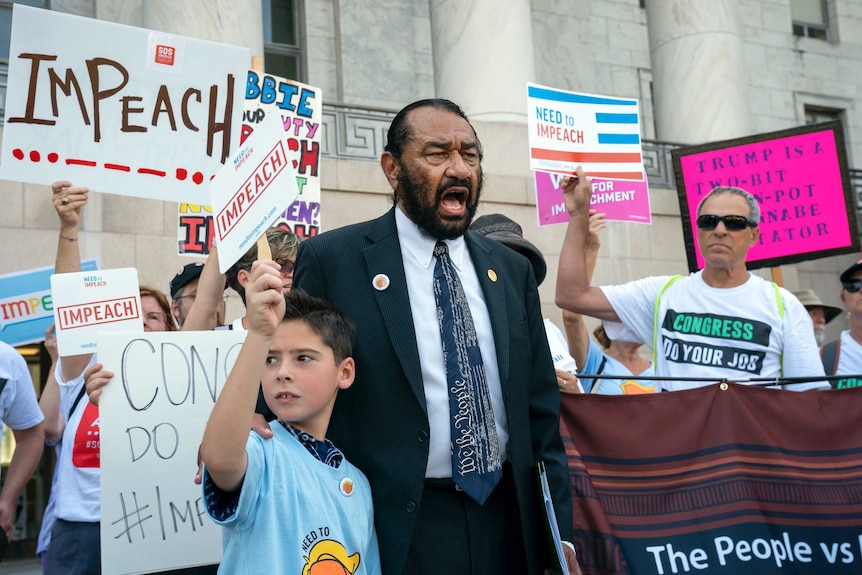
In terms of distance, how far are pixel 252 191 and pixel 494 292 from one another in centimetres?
78

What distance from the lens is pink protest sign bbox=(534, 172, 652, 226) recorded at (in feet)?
26.6

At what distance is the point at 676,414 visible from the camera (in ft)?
13.4

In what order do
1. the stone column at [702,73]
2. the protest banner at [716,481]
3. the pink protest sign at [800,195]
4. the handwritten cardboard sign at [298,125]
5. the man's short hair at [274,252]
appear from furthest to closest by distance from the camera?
the stone column at [702,73]
the pink protest sign at [800,195]
the handwritten cardboard sign at [298,125]
the man's short hair at [274,252]
the protest banner at [716,481]

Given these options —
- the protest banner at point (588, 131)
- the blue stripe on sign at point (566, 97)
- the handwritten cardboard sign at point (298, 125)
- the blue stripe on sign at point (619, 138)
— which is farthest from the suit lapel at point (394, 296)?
the handwritten cardboard sign at point (298, 125)

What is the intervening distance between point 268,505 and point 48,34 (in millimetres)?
2636

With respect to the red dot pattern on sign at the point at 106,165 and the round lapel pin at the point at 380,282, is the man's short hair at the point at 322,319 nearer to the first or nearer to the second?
the round lapel pin at the point at 380,282

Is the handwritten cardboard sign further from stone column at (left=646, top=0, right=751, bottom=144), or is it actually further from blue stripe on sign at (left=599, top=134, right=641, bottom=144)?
stone column at (left=646, top=0, right=751, bottom=144)

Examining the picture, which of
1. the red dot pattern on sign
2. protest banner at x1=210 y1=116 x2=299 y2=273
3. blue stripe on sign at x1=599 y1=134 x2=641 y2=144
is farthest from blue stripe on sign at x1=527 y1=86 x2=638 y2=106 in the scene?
protest banner at x1=210 y1=116 x2=299 y2=273

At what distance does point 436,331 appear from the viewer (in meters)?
3.01

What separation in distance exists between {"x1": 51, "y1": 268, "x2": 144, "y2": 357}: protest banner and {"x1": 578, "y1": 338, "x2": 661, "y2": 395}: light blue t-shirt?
2.21 meters

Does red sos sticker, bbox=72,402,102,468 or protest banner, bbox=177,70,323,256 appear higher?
protest banner, bbox=177,70,323,256

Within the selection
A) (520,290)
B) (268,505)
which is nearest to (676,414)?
(520,290)

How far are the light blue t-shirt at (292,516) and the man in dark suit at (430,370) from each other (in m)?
0.09

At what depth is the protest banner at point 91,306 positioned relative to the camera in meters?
4.18
